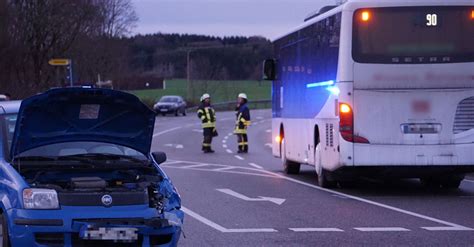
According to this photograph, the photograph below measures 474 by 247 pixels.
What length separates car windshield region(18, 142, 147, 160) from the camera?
945 centimetres

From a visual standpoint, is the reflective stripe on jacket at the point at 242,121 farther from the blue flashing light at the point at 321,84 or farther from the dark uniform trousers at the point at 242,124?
the blue flashing light at the point at 321,84

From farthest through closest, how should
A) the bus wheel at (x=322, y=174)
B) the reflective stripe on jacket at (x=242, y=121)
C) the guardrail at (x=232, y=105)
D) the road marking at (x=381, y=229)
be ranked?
the guardrail at (x=232, y=105)
the reflective stripe on jacket at (x=242, y=121)
the bus wheel at (x=322, y=174)
the road marking at (x=381, y=229)

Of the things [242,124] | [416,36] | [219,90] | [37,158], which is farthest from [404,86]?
[219,90]

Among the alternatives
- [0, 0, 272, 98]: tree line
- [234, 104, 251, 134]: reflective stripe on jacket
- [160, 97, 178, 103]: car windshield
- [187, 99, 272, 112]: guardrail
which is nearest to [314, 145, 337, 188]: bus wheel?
[234, 104, 251, 134]: reflective stripe on jacket

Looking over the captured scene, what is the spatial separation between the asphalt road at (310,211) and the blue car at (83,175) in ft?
5.00

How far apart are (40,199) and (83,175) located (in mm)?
902

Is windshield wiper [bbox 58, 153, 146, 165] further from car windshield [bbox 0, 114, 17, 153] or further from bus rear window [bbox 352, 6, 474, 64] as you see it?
bus rear window [bbox 352, 6, 474, 64]

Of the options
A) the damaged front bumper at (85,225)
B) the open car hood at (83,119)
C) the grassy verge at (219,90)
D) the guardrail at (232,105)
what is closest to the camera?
the damaged front bumper at (85,225)

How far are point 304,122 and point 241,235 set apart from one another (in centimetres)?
725

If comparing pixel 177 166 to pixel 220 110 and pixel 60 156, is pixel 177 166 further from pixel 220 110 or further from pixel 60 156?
pixel 220 110

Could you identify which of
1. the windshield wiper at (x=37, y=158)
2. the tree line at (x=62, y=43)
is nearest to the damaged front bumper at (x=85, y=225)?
the windshield wiper at (x=37, y=158)

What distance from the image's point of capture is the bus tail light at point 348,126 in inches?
583

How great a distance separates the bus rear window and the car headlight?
7.56 m

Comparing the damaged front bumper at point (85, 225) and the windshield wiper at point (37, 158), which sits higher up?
the windshield wiper at point (37, 158)
